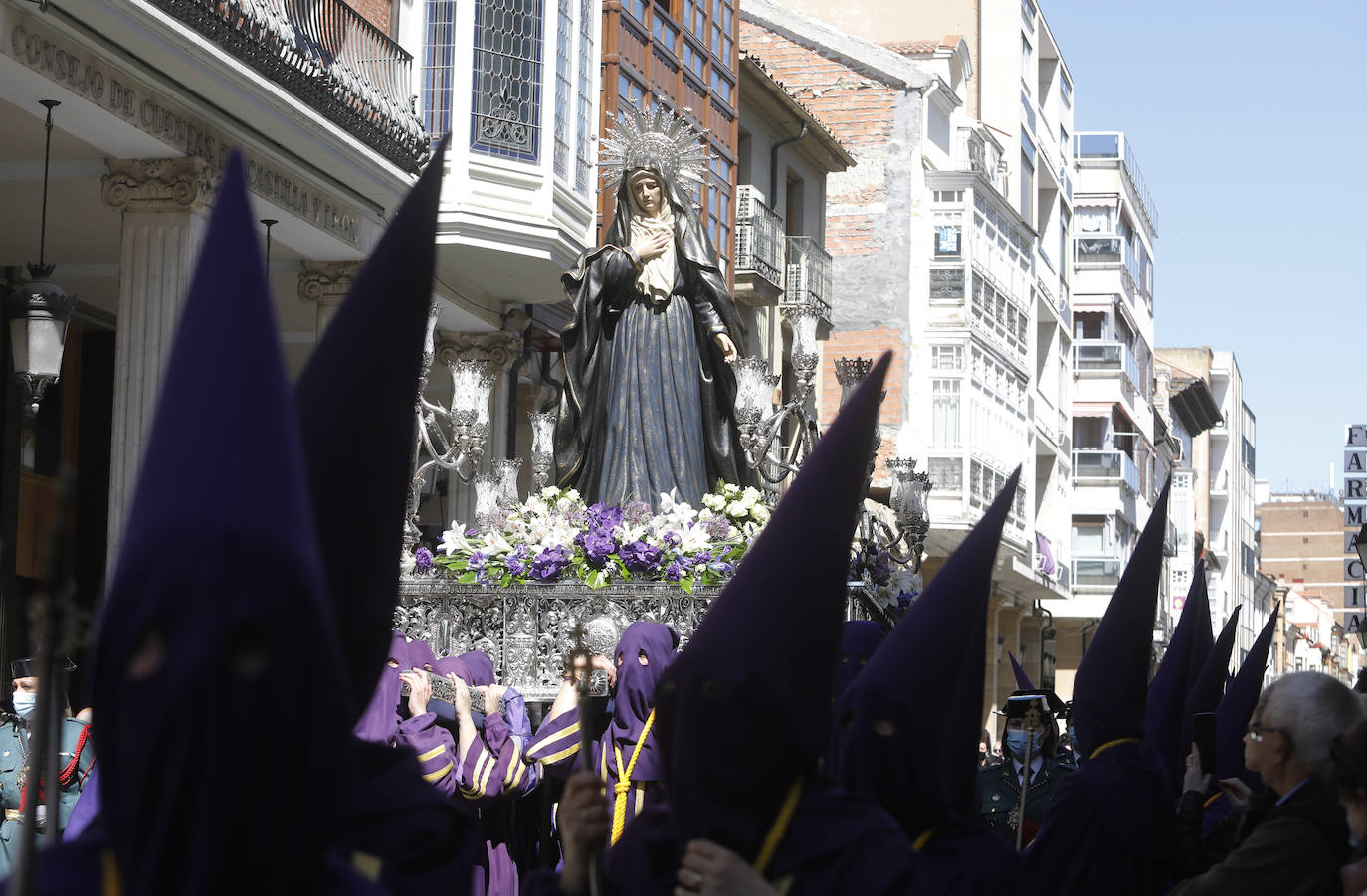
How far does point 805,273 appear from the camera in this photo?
32.2 meters

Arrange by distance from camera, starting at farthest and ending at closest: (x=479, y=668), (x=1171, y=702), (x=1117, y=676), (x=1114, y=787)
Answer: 1. (x=479, y=668)
2. (x=1171, y=702)
3. (x=1117, y=676)
4. (x=1114, y=787)

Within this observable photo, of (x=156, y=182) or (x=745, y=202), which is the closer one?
(x=156, y=182)

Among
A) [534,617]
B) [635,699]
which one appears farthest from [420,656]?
[635,699]

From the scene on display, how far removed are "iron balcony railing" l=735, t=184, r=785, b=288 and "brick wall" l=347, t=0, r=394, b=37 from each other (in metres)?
10.0

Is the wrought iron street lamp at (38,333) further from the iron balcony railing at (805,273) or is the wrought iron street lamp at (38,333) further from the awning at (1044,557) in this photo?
the awning at (1044,557)

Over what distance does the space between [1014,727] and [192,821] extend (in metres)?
9.69

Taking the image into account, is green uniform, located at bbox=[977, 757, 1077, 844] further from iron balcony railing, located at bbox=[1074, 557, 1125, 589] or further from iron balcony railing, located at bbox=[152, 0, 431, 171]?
iron balcony railing, located at bbox=[1074, 557, 1125, 589]

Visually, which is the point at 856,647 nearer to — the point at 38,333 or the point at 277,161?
the point at 38,333

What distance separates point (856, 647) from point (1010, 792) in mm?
4259

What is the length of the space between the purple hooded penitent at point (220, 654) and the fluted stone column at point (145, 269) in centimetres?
1228

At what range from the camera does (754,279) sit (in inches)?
1161

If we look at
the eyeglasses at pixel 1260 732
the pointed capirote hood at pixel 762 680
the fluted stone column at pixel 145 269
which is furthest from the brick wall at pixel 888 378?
the pointed capirote hood at pixel 762 680

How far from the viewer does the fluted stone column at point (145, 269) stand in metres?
14.5

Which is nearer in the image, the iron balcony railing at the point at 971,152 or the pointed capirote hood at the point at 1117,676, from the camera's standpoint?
the pointed capirote hood at the point at 1117,676
